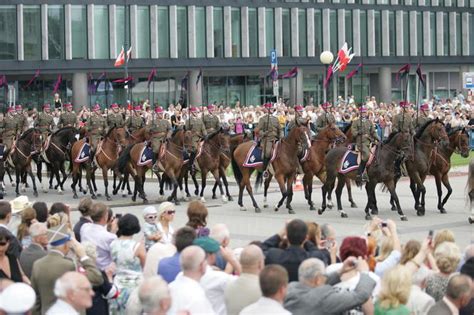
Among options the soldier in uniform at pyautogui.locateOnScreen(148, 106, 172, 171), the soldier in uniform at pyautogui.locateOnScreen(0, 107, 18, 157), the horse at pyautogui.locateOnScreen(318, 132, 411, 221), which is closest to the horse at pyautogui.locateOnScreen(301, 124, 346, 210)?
Answer: the horse at pyautogui.locateOnScreen(318, 132, 411, 221)

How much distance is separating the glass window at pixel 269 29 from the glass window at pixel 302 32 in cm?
238

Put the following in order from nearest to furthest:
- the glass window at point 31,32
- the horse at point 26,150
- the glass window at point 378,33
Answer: the horse at point 26,150 < the glass window at point 31,32 < the glass window at point 378,33

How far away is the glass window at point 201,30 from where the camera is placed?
262ft

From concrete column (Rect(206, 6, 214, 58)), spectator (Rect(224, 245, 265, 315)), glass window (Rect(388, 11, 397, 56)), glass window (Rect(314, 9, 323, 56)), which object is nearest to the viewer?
spectator (Rect(224, 245, 265, 315))

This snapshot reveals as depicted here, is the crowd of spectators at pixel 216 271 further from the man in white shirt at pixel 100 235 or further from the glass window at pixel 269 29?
the glass window at pixel 269 29

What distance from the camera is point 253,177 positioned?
40.5 meters

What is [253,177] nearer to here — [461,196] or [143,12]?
[461,196]

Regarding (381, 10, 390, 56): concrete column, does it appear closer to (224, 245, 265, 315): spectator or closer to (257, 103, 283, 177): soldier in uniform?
(257, 103, 283, 177): soldier in uniform

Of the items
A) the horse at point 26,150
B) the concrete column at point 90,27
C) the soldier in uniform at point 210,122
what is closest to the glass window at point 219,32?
the concrete column at point 90,27

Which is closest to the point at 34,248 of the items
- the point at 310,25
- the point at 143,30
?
the point at 143,30

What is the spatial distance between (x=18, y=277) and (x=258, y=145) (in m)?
19.5

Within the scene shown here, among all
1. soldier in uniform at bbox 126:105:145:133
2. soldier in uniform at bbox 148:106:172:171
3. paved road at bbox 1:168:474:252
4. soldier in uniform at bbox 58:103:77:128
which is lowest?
paved road at bbox 1:168:474:252

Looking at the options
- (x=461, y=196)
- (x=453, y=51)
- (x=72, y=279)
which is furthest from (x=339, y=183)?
(x=453, y=51)

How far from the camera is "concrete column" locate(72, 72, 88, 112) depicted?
74750 millimetres
